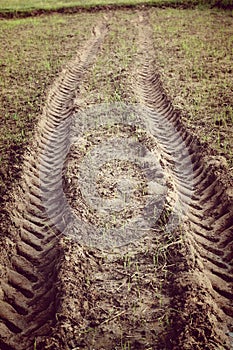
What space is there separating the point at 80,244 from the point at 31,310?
3.03ft

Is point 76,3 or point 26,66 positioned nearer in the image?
point 26,66

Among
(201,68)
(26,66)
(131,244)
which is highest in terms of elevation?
(201,68)

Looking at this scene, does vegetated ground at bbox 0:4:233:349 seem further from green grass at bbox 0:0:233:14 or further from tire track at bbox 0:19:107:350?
green grass at bbox 0:0:233:14

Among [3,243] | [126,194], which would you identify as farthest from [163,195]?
[3,243]

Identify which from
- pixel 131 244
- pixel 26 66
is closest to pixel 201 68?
pixel 26 66

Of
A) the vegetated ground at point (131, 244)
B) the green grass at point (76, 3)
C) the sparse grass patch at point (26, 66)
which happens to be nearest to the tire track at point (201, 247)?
the vegetated ground at point (131, 244)

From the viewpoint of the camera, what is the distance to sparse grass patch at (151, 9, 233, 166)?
6.43 metres

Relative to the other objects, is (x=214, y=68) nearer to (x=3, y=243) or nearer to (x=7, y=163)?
(x=7, y=163)

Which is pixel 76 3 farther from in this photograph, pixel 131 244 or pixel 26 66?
pixel 131 244

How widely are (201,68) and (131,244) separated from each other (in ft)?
20.5

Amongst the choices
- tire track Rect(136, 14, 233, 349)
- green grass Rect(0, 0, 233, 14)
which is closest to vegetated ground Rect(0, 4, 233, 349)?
tire track Rect(136, 14, 233, 349)

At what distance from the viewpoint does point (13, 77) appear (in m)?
9.34

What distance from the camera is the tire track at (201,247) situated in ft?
10.6

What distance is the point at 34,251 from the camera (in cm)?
436
